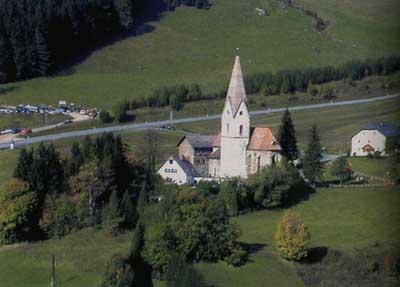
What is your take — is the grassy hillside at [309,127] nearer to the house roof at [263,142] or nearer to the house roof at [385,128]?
the house roof at [385,128]

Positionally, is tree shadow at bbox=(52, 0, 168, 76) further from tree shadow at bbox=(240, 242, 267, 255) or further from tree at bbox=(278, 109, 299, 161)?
tree shadow at bbox=(240, 242, 267, 255)

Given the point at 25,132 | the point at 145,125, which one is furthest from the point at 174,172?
the point at 145,125

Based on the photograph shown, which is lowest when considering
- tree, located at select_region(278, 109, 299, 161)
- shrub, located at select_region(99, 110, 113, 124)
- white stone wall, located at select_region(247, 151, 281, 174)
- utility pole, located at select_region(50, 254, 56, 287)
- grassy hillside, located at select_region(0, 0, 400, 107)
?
utility pole, located at select_region(50, 254, 56, 287)

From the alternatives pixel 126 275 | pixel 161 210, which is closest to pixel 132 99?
pixel 161 210

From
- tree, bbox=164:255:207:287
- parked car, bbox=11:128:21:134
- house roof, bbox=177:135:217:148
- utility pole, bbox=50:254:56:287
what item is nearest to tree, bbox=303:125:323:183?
house roof, bbox=177:135:217:148

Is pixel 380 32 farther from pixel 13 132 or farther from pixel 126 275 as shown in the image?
pixel 126 275

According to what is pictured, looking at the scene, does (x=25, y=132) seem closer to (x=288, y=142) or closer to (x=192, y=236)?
(x=288, y=142)
